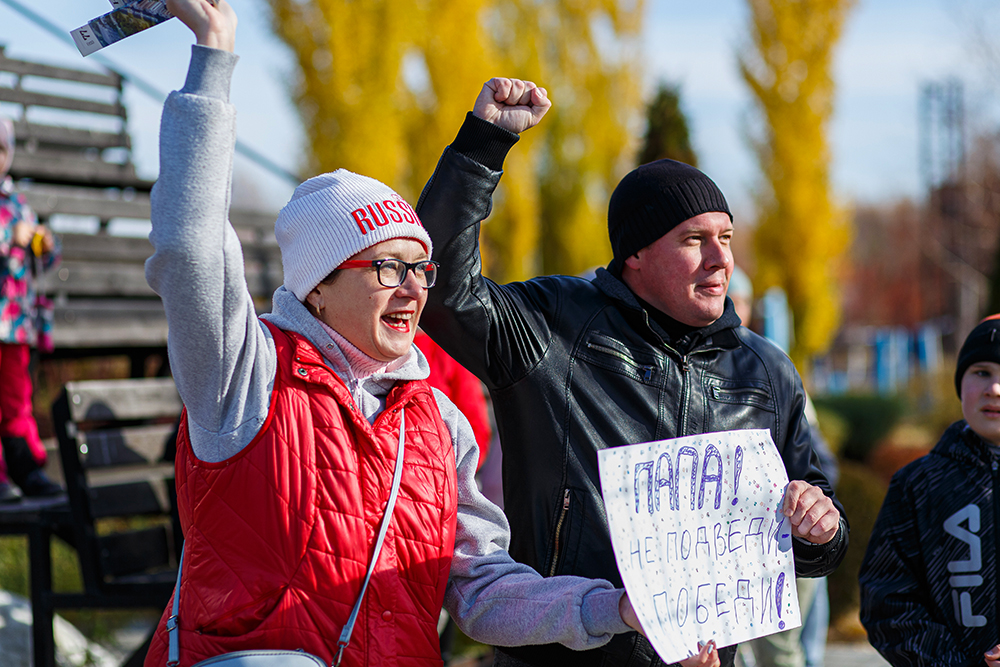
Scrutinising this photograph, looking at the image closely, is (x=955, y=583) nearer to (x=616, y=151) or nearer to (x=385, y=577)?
(x=385, y=577)

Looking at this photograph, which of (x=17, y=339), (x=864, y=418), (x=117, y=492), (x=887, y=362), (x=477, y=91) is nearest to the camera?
(x=117, y=492)

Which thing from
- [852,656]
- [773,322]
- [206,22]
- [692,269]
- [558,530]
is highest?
[206,22]

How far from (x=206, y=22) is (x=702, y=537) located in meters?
1.39

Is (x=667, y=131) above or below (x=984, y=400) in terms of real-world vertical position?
above

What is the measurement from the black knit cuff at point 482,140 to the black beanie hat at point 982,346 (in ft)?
5.60

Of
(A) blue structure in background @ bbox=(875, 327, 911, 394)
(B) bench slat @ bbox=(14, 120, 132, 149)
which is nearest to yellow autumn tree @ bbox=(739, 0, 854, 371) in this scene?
(A) blue structure in background @ bbox=(875, 327, 911, 394)

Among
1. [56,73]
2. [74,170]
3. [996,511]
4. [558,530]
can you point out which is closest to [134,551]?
[558,530]

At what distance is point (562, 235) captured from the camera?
83.5 feet

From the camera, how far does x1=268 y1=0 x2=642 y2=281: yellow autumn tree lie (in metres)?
15.2

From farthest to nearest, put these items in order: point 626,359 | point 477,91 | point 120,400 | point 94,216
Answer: point 477,91 → point 94,216 → point 120,400 → point 626,359

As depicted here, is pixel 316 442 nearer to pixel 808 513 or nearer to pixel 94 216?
pixel 808 513

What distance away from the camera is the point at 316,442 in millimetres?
1803

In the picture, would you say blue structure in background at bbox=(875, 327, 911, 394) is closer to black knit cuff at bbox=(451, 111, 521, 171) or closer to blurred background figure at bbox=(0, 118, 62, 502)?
blurred background figure at bbox=(0, 118, 62, 502)

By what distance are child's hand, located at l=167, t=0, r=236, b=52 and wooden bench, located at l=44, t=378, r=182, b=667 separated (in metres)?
2.66
